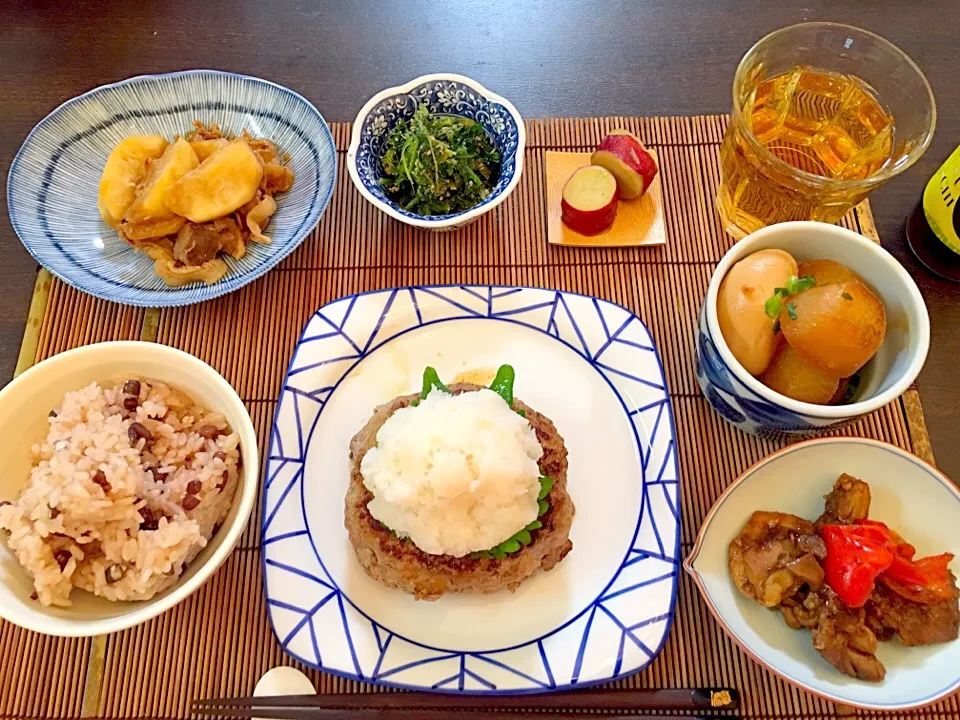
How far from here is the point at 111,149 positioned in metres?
2.03

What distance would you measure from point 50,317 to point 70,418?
654mm

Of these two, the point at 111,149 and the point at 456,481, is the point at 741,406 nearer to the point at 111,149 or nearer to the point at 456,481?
the point at 456,481

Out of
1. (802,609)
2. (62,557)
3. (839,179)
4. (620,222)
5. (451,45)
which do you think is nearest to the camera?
(62,557)

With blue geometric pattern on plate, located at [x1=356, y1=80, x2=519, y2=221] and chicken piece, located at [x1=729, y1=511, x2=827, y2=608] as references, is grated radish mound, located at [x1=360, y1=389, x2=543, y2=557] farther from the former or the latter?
blue geometric pattern on plate, located at [x1=356, y1=80, x2=519, y2=221]

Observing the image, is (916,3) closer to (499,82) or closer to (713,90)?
(713,90)

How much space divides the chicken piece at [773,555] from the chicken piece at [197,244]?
60.0 inches

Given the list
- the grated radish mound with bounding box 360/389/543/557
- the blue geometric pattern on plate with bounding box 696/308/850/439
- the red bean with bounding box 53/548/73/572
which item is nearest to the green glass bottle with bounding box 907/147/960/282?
the blue geometric pattern on plate with bounding box 696/308/850/439

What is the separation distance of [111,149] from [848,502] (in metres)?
A: 2.20

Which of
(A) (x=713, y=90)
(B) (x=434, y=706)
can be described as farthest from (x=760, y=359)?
(A) (x=713, y=90)

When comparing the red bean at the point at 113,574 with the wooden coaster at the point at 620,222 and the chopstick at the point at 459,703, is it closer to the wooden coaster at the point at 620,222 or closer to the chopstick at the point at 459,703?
the chopstick at the point at 459,703

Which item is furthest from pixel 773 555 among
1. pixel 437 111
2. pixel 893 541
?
pixel 437 111

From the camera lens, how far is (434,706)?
1391mm

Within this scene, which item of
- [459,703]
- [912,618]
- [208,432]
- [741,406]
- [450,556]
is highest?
[208,432]

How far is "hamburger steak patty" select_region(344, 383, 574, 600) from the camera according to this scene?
142 cm
